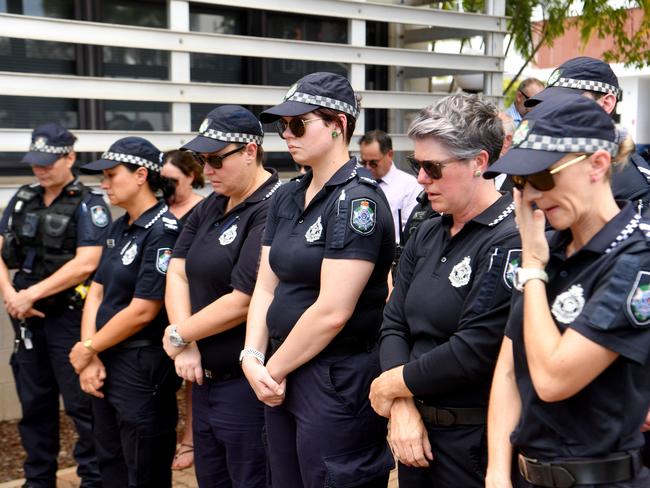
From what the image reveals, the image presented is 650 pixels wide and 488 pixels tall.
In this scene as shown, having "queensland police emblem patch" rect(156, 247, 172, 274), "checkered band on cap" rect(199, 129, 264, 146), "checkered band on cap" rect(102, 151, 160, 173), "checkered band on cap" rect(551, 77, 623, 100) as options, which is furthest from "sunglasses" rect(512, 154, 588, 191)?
"checkered band on cap" rect(102, 151, 160, 173)

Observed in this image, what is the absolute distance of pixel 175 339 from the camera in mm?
3979

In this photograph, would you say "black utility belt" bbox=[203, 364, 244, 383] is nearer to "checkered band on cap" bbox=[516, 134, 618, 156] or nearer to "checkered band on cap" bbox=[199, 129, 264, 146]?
"checkered band on cap" bbox=[199, 129, 264, 146]

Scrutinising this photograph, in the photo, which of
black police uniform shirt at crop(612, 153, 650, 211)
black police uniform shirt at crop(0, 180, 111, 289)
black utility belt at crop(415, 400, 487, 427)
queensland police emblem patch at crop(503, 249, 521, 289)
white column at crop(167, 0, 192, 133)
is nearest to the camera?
queensland police emblem patch at crop(503, 249, 521, 289)

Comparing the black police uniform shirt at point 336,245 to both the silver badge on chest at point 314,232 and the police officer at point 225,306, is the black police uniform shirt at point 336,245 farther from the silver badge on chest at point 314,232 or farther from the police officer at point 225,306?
the police officer at point 225,306

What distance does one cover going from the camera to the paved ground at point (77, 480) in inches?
210

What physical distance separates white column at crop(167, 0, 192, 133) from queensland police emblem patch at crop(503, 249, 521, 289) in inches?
187

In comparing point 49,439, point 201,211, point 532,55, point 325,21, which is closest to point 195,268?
point 201,211

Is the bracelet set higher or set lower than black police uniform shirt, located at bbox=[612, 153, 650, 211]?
lower

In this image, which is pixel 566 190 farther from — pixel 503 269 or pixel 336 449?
pixel 336 449

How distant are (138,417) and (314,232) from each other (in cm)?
166

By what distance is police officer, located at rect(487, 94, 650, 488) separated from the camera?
7.13ft

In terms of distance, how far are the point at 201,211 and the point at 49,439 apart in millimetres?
2061

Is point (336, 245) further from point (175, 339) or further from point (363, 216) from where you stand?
point (175, 339)

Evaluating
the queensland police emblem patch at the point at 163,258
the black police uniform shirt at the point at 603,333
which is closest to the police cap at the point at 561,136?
the black police uniform shirt at the point at 603,333
